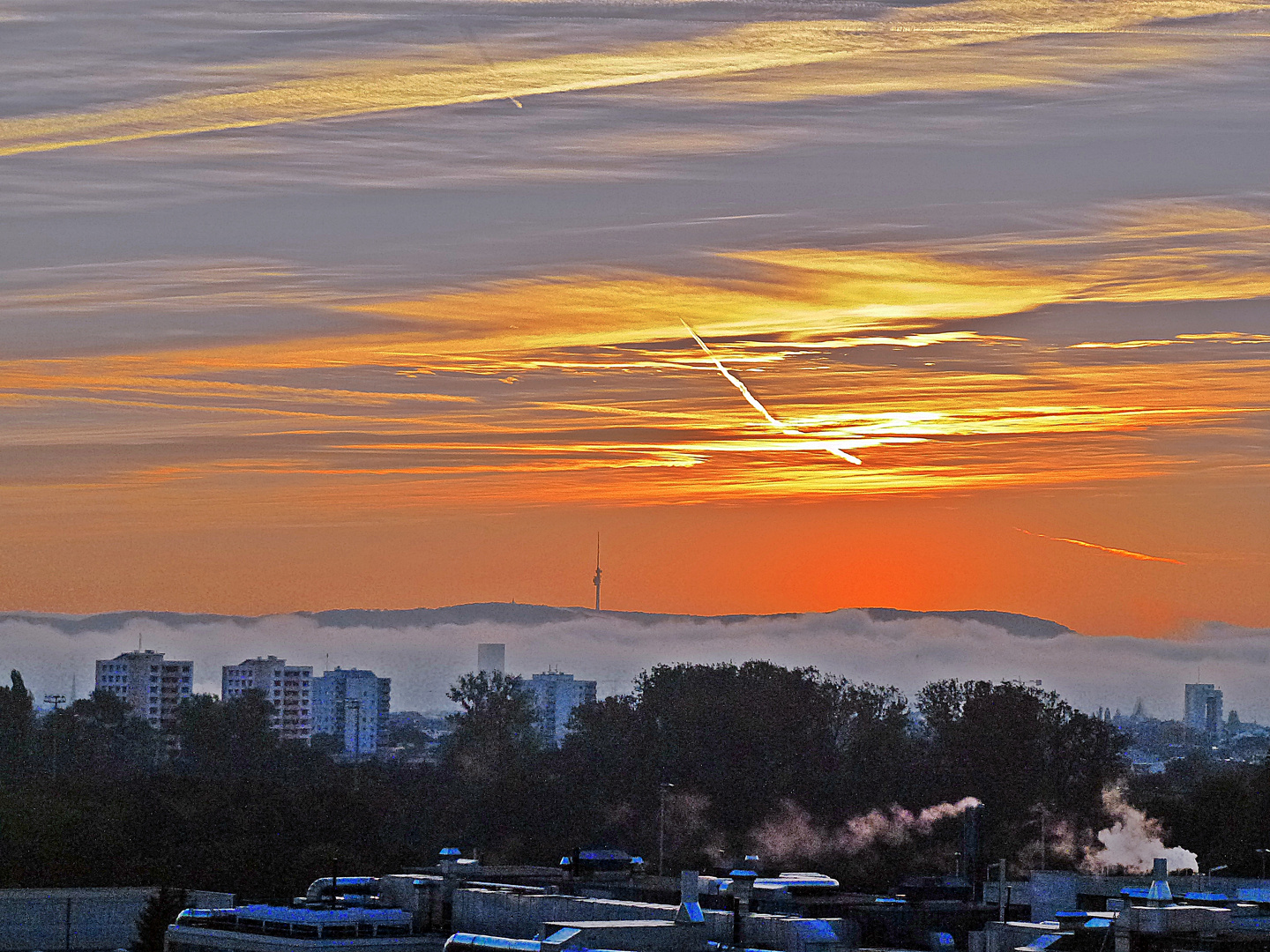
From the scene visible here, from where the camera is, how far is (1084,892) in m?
71.0

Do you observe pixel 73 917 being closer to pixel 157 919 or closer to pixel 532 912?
pixel 157 919

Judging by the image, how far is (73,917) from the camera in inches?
3460


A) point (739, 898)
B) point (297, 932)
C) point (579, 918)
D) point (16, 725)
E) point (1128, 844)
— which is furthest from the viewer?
point (16, 725)

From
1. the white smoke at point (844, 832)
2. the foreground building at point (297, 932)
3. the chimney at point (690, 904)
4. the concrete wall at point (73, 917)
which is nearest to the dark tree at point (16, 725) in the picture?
→ the white smoke at point (844, 832)

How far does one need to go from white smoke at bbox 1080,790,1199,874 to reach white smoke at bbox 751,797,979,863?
7.39m

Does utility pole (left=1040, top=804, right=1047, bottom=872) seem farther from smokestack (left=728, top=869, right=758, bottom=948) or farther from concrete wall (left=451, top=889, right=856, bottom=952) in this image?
concrete wall (left=451, top=889, right=856, bottom=952)

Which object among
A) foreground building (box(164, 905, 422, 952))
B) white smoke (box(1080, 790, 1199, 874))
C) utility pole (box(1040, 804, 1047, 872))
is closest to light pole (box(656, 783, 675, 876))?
utility pole (box(1040, 804, 1047, 872))

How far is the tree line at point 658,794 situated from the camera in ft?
370

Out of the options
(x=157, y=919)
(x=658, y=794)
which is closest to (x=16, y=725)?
(x=658, y=794)

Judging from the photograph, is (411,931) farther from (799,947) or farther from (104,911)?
(104,911)

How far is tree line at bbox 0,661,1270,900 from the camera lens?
113 m

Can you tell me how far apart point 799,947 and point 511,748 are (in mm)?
109209

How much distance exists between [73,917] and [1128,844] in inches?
2374

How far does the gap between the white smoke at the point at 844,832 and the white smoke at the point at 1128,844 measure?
7394 millimetres
